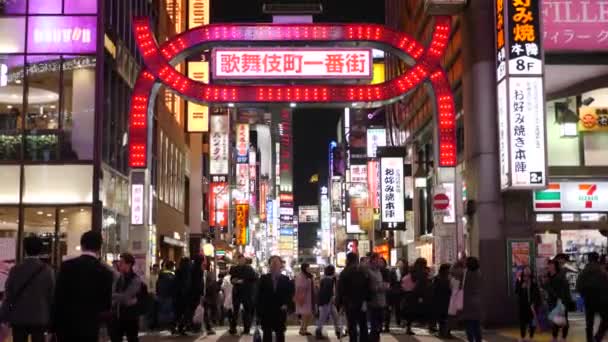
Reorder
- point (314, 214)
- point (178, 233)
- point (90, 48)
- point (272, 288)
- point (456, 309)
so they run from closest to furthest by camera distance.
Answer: point (272, 288)
point (456, 309)
point (90, 48)
point (178, 233)
point (314, 214)

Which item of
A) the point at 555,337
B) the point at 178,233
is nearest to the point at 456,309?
the point at 555,337

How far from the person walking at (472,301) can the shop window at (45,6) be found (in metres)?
17.4

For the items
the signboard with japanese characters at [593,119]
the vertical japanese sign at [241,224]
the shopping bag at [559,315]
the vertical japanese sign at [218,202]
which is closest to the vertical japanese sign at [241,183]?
the vertical japanese sign at [241,224]

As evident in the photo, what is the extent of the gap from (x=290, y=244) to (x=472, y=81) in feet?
→ 511

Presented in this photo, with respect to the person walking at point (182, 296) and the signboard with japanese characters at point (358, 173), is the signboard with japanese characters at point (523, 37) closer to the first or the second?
the person walking at point (182, 296)

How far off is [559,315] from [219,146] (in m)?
38.3

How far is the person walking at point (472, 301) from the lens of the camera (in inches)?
555

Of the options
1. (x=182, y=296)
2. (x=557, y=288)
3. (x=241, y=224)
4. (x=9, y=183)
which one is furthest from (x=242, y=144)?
(x=557, y=288)

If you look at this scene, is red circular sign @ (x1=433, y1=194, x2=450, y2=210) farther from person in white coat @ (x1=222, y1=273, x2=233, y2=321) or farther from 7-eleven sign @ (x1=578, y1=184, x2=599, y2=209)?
person in white coat @ (x1=222, y1=273, x2=233, y2=321)

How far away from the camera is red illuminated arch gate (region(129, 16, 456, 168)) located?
22.0 meters

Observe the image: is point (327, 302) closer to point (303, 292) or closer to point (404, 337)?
point (303, 292)

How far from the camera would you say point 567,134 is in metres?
23.2

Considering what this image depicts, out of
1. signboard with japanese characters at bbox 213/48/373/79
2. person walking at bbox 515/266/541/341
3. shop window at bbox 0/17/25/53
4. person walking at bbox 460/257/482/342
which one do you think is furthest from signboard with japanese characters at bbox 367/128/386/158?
person walking at bbox 460/257/482/342

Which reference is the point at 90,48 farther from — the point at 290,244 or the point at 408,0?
the point at 290,244
